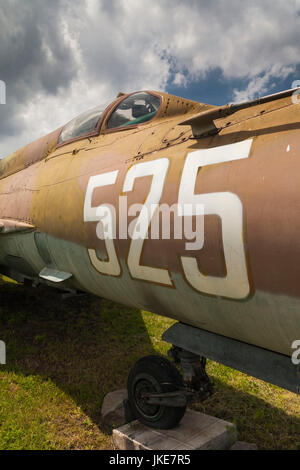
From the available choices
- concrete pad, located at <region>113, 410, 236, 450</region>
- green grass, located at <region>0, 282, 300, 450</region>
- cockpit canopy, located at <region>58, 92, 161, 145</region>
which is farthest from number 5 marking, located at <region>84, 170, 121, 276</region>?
green grass, located at <region>0, 282, 300, 450</region>

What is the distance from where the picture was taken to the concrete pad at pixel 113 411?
4121 mm

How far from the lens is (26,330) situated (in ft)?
22.1

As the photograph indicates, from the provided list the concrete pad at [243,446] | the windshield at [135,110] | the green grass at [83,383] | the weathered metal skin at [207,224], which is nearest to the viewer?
the weathered metal skin at [207,224]

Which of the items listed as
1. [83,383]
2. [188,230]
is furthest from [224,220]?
[83,383]

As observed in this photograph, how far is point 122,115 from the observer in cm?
432

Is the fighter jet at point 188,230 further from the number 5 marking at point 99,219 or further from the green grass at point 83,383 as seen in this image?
the green grass at point 83,383

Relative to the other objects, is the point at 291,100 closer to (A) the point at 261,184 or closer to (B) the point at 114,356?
(A) the point at 261,184

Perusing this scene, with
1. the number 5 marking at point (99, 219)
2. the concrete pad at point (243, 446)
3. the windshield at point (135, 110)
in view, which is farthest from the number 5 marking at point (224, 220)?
the concrete pad at point (243, 446)

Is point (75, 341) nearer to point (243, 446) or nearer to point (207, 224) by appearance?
point (243, 446)

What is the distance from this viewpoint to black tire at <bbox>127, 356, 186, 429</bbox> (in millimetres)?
3336

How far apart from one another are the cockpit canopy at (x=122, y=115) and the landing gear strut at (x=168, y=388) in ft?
9.09

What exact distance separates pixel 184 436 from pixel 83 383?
2056 mm

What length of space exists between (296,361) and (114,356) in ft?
13.1

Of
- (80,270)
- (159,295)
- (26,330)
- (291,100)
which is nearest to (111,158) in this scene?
(80,270)
